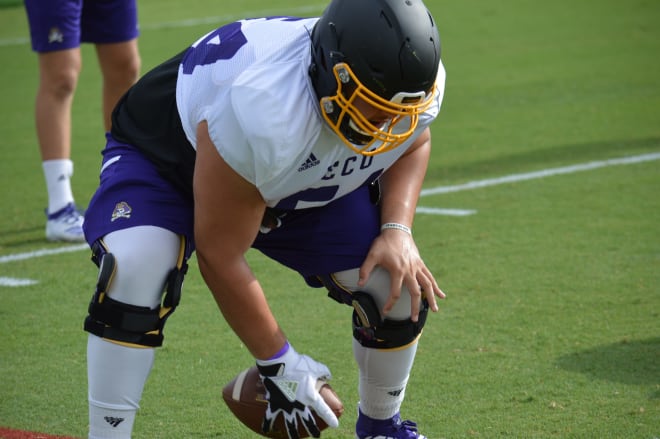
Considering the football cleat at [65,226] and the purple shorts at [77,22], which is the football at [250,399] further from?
the purple shorts at [77,22]

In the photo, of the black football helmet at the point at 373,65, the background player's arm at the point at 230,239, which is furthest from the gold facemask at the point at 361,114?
the background player's arm at the point at 230,239

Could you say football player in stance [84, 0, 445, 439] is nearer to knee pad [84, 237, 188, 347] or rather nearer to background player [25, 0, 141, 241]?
knee pad [84, 237, 188, 347]

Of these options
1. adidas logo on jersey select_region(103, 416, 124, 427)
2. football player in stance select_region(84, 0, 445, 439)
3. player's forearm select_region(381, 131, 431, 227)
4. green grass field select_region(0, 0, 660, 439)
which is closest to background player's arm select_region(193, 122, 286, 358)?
football player in stance select_region(84, 0, 445, 439)

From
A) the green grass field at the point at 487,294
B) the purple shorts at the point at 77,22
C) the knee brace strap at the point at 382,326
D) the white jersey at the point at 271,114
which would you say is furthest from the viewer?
the purple shorts at the point at 77,22

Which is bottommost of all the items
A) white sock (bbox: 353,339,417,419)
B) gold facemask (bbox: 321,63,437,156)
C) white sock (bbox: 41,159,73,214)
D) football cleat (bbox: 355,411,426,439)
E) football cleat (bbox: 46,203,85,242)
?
football cleat (bbox: 46,203,85,242)

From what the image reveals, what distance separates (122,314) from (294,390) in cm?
52

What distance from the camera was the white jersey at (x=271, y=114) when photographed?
2.76 meters

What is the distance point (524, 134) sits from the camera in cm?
795

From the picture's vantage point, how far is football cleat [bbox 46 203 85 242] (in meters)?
5.77

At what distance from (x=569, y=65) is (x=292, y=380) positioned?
8282 mm

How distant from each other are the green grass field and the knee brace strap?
1.47 ft

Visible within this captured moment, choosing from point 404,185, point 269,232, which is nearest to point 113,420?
point 269,232

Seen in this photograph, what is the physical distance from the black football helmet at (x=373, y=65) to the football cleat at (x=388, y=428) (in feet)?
3.03

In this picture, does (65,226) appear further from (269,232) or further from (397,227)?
(397,227)
